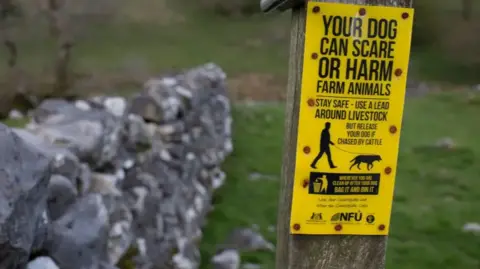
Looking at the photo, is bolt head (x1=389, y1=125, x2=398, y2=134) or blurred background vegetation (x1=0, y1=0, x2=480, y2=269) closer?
bolt head (x1=389, y1=125, x2=398, y2=134)

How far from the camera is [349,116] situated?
1.65 meters

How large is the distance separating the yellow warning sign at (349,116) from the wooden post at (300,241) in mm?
31

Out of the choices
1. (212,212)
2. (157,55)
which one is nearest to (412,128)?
(212,212)

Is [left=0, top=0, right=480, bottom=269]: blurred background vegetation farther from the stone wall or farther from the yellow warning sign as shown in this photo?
the yellow warning sign

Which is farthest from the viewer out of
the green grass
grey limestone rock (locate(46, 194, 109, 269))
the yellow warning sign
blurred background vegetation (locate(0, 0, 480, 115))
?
blurred background vegetation (locate(0, 0, 480, 115))

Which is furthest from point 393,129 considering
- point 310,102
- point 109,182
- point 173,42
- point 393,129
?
point 173,42

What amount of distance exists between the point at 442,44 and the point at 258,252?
15.3 m

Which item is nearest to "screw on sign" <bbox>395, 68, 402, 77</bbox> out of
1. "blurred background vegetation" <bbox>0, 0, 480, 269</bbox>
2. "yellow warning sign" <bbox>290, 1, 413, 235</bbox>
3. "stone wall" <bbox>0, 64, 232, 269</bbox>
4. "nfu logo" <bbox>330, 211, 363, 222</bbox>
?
"yellow warning sign" <bbox>290, 1, 413, 235</bbox>

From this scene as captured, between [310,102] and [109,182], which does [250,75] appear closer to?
[109,182]

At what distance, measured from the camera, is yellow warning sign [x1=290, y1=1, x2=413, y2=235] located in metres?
1.61

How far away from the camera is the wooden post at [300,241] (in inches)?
66.4

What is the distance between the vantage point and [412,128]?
10.5m

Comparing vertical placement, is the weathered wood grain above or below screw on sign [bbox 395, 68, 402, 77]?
above

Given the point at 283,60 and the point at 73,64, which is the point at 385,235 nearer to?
the point at 73,64
